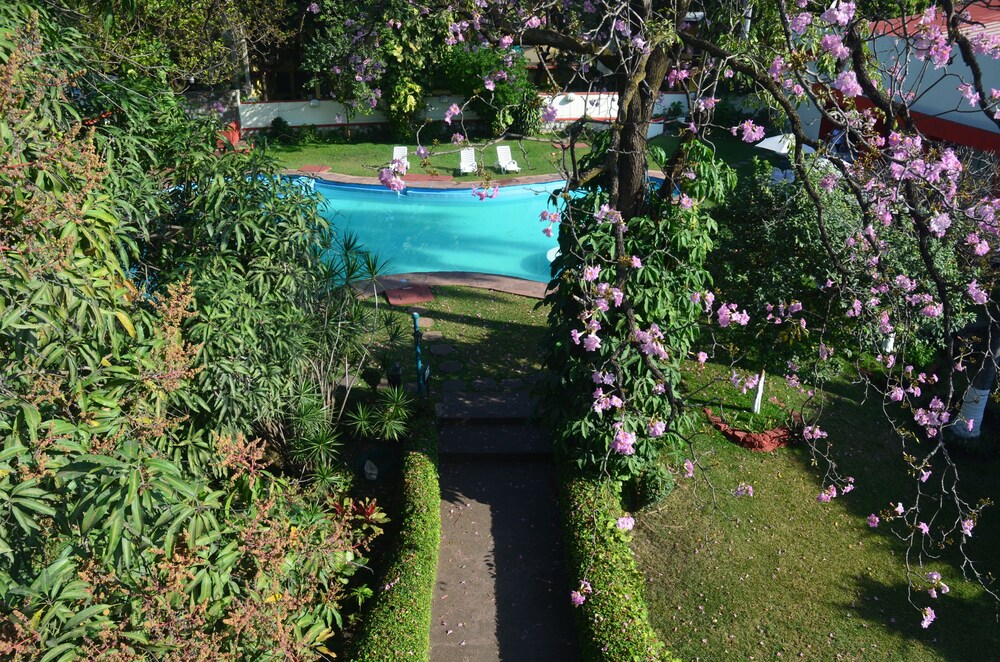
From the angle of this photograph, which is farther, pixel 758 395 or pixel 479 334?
pixel 479 334

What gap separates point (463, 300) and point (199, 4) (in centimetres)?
821

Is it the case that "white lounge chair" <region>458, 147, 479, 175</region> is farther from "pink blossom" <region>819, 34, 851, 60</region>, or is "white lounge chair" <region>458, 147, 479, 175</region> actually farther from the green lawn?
"pink blossom" <region>819, 34, 851, 60</region>

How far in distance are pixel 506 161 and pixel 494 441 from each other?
11857mm

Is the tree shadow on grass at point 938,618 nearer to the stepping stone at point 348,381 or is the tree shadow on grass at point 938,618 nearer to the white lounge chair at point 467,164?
the stepping stone at point 348,381

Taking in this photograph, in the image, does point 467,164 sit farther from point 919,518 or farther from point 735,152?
point 919,518

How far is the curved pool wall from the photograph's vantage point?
16.2m

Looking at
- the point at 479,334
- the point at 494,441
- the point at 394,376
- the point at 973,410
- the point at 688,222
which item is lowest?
the point at 494,441

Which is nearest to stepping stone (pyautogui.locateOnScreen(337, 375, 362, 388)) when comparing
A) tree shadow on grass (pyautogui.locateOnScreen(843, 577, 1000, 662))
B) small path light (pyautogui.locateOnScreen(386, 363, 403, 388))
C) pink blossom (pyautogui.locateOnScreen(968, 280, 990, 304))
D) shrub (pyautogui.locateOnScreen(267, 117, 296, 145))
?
small path light (pyautogui.locateOnScreen(386, 363, 403, 388))

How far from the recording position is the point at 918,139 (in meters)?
5.16

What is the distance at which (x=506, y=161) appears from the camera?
64.6ft

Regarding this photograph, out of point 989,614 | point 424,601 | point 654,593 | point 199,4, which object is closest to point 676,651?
point 654,593

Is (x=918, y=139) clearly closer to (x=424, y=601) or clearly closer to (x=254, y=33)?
(x=424, y=601)

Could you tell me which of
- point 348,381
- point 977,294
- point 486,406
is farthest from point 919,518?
point 348,381

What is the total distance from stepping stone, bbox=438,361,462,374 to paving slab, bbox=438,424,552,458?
1.20m
